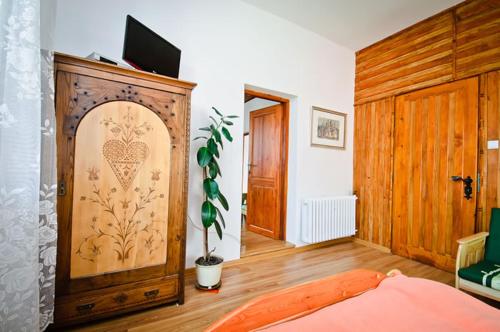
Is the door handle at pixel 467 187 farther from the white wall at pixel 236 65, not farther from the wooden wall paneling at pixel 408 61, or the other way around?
the white wall at pixel 236 65

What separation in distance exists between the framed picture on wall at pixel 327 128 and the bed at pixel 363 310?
2.61 metres

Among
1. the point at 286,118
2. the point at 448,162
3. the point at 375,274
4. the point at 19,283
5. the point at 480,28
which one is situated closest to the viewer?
the point at 19,283

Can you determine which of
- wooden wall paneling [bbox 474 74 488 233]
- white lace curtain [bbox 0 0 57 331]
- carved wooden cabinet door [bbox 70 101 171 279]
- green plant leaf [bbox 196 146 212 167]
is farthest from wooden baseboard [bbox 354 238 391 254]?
white lace curtain [bbox 0 0 57 331]

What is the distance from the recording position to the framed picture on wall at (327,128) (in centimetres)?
348

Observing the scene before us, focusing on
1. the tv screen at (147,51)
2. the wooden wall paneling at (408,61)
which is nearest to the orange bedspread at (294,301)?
the tv screen at (147,51)

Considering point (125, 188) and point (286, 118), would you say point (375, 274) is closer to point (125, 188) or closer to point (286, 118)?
point (125, 188)

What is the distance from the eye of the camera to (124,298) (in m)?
1.68

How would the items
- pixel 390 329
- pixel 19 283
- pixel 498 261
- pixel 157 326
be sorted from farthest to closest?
pixel 498 261, pixel 157 326, pixel 19 283, pixel 390 329

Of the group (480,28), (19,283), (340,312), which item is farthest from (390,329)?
(480,28)

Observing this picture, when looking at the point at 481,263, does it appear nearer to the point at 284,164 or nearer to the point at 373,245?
the point at 373,245

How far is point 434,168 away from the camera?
2.90 meters

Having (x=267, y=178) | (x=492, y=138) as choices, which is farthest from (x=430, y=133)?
(x=267, y=178)

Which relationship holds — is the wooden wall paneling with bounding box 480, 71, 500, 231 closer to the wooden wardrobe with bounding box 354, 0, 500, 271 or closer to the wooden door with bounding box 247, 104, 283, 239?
the wooden wardrobe with bounding box 354, 0, 500, 271

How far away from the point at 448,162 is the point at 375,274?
2.41 meters
